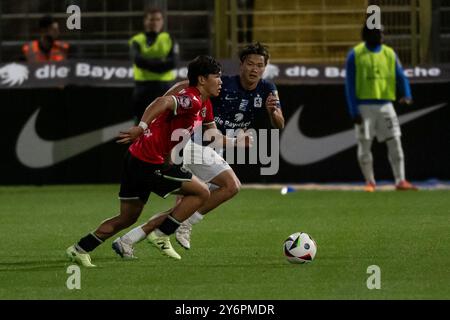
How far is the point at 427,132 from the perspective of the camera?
19.9 meters

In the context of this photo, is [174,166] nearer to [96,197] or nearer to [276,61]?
[96,197]

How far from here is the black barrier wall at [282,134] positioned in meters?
19.8

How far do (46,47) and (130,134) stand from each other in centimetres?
1089

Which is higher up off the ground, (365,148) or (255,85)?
(255,85)

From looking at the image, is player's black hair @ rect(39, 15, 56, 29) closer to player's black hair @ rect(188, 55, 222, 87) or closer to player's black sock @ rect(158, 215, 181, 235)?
player's black hair @ rect(188, 55, 222, 87)

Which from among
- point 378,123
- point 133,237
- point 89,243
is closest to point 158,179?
point 133,237

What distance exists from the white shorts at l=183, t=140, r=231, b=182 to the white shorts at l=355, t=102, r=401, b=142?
6.97m

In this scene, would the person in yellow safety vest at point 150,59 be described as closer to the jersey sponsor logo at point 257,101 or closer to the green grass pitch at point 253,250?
the green grass pitch at point 253,250

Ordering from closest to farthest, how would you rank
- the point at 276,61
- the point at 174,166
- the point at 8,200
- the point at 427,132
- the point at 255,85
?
the point at 174,166 → the point at 255,85 → the point at 8,200 → the point at 427,132 → the point at 276,61

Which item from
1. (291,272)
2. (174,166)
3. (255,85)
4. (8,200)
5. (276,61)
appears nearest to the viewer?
(291,272)

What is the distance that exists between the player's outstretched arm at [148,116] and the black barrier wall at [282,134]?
31.0 feet

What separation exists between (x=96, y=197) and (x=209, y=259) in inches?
285

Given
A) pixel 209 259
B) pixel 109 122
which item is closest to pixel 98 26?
pixel 109 122

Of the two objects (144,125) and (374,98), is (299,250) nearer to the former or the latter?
(144,125)
